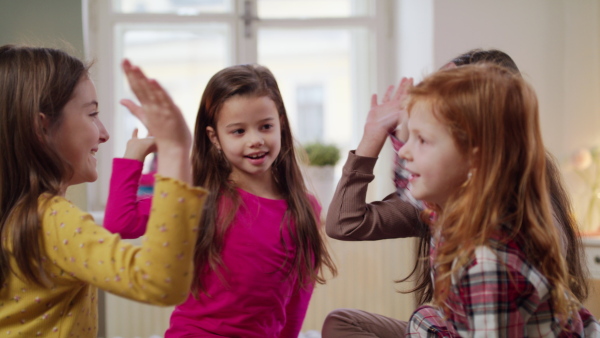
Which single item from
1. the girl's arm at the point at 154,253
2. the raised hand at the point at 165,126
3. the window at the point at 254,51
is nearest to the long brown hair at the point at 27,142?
the girl's arm at the point at 154,253

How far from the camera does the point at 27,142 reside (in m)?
1.09

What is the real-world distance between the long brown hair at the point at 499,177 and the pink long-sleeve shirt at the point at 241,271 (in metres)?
0.55

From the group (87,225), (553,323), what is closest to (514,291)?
(553,323)

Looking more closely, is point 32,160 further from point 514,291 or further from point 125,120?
point 125,120

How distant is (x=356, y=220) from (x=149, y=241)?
1.99ft

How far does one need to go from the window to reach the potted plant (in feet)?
0.51

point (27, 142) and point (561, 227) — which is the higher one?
point (27, 142)

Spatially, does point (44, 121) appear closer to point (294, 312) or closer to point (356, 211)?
point (356, 211)

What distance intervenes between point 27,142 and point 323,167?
194cm

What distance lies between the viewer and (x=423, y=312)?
1.33 m

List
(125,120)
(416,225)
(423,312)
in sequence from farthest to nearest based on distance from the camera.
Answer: (125,120)
(416,225)
(423,312)

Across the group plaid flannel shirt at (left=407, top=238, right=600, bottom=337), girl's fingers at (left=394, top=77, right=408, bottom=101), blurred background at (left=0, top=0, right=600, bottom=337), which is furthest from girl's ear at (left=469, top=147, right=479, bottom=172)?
blurred background at (left=0, top=0, right=600, bottom=337)

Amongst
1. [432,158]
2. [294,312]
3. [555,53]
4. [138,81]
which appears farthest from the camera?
[555,53]

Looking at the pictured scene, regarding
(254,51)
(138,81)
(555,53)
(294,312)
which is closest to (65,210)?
(138,81)
